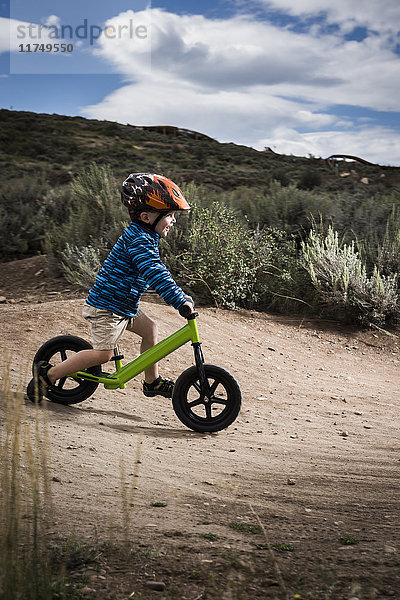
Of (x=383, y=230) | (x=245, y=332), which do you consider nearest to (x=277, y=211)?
(x=383, y=230)

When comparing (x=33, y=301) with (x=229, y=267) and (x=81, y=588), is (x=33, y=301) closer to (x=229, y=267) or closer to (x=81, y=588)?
(x=229, y=267)

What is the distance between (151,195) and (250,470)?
2084 mm

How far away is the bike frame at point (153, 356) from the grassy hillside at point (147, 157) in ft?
79.1

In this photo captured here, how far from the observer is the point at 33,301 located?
10047 mm

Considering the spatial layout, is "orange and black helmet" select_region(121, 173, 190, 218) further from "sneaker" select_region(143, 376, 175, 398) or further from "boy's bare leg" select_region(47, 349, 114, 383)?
"sneaker" select_region(143, 376, 175, 398)

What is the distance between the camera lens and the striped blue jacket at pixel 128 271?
4612 mm

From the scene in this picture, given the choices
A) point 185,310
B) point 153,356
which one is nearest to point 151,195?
point 185,310

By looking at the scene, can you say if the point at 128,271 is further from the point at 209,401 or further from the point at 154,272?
the point at 209,401

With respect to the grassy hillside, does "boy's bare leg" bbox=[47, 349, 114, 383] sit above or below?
below

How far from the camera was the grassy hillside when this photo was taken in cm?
3350

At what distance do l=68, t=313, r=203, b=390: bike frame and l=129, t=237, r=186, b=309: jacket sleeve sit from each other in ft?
0.69

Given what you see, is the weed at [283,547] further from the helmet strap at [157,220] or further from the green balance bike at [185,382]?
the helmet strap at [157,220]

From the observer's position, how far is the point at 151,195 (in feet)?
15.2

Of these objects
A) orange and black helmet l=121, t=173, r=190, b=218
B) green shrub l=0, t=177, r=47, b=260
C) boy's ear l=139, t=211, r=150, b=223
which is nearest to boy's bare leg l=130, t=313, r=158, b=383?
boy's ear l=139, t=211, r=150, b=223
